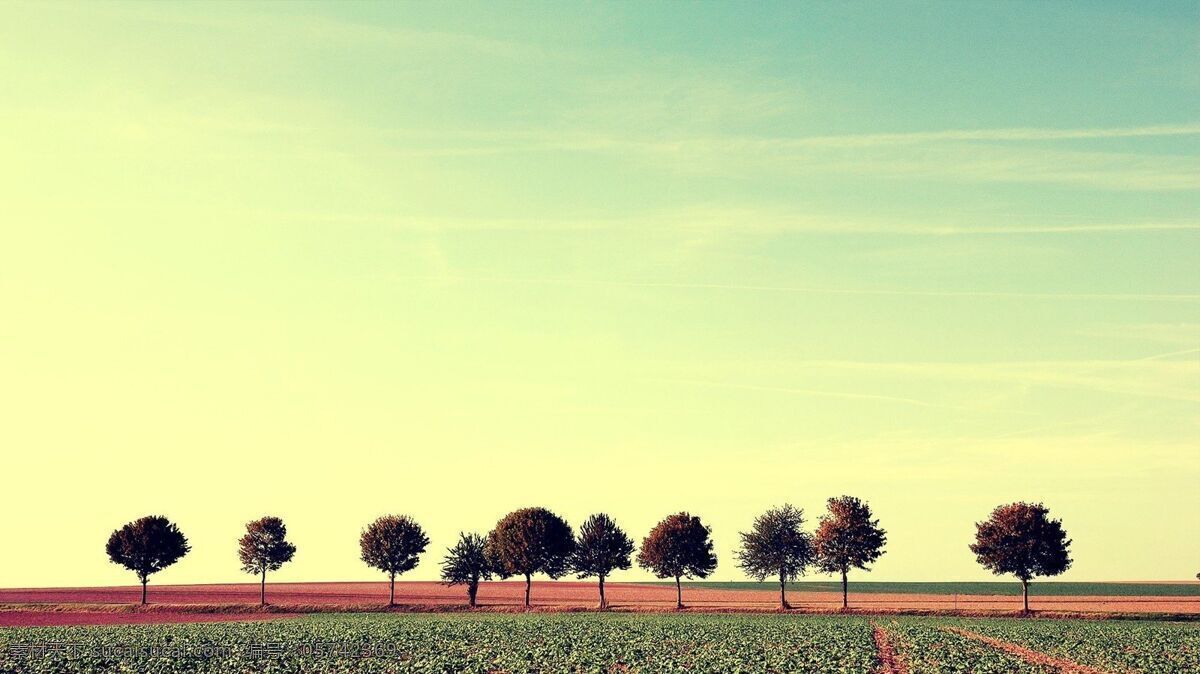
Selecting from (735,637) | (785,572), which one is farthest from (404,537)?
(735,637)

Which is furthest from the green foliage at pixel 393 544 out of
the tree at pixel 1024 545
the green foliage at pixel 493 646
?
the tree at pixel 1024 545

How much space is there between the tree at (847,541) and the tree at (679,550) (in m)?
13.9

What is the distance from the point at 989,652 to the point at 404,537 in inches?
3365

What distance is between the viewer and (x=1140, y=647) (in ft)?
215

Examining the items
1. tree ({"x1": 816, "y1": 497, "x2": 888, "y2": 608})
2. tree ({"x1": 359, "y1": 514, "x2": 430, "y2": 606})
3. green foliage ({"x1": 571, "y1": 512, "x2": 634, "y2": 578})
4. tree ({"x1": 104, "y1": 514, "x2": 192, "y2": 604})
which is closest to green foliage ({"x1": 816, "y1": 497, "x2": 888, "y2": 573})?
tree ({"x1": 816, "y1": 497, "x2": 888, "y2": 608})

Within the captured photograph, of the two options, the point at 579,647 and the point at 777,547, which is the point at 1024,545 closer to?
the point at 777,547

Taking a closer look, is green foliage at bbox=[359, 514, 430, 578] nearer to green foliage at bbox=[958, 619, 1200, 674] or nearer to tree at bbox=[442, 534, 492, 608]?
tree at bbox=[442, 534, 492, 608]

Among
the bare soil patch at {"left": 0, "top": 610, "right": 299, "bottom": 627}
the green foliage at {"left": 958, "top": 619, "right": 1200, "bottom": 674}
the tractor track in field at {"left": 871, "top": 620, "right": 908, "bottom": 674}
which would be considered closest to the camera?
the tractor track in field at {"left": 871, "top": 620, "right": 908, "bottom": 674}

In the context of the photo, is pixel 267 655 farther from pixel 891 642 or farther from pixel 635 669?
pixel 891 642

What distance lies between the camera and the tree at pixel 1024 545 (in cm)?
10912

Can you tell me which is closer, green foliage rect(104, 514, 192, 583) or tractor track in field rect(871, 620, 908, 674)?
tractor track in field rect(871, 620, 908, 674)

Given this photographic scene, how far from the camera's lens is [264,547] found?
13138 centimetres

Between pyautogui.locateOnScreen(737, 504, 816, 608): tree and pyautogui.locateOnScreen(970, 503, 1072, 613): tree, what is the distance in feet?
67.9

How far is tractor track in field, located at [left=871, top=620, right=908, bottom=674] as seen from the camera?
52219 mm
